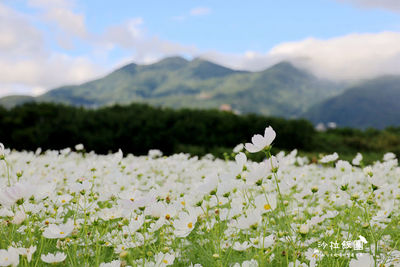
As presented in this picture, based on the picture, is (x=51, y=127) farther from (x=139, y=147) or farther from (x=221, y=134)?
(x=221, y=134)

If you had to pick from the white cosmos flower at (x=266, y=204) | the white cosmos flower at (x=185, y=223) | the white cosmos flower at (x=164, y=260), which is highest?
the white cosmos flower at (x=266, y=204)

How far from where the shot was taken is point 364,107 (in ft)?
510

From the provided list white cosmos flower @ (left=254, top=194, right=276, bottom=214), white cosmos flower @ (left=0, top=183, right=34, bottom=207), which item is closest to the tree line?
white cosmos flower @ (left=254, top=194, right=276, bottom=214)

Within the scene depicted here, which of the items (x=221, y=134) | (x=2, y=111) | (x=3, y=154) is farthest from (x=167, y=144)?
(x=3, y=154)

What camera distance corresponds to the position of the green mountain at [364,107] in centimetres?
14600

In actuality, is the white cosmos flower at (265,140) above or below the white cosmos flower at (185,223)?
above

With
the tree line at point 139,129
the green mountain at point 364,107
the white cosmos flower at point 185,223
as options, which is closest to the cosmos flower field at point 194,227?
the white cosmos flower at point 185,223

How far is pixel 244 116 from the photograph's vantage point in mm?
11500

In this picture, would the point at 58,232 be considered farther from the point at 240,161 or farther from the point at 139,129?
the point at 139,129

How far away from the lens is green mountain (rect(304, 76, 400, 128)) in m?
146

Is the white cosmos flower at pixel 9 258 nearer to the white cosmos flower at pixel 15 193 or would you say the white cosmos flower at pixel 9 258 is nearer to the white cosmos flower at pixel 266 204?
the white cosmos flower at pixel 15 193

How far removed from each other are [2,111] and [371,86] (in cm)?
18586

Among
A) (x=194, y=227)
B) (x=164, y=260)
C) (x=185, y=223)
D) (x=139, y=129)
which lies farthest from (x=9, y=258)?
(x=139, y=129)

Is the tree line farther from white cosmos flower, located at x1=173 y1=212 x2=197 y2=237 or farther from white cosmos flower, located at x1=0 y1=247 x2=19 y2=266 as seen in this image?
white cosmos flower, located at x1=0 y1=247 x2=19 y2=266
